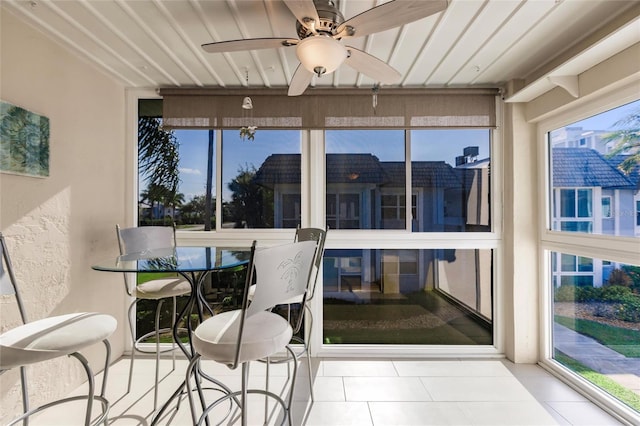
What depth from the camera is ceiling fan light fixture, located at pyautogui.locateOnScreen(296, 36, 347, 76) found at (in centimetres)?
140

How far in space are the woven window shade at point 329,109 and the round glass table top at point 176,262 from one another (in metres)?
1.31

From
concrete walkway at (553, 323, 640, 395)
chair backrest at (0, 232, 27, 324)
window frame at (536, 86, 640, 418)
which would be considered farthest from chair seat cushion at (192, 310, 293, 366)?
concrete walkway at (553, 323, 640, 395)

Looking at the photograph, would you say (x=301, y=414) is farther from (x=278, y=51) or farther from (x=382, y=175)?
(x=278, y=51)

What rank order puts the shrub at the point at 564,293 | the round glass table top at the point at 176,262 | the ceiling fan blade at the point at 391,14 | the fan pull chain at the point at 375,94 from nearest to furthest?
the ceiling fan blade at the point at 391,14 → the round glass table top at the point at 176,262 → the shrub at the point at 564,293 → the fan pull chain at the point at 375,94

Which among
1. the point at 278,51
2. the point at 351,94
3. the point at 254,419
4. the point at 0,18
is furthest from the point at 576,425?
the point at 0,18

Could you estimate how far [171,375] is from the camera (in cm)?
252

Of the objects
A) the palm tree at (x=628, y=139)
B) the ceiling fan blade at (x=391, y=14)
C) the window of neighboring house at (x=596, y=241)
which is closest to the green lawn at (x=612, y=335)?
the window of neighboring house at (x=596, y=241)

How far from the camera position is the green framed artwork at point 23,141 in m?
1.79

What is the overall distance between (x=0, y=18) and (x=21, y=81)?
333 mm

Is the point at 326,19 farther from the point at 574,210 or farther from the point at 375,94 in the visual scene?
the point at 574,210

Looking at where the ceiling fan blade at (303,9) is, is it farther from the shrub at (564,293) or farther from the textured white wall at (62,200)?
the shrub at (564,293)

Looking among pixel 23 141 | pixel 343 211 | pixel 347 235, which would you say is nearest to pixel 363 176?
pixel 343 211

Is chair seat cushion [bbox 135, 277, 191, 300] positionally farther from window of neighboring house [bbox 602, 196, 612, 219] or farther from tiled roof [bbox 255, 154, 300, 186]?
window of neighboring house [bbox 602, 196, 612, 219]

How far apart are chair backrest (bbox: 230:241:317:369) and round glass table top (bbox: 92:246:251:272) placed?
15.8 inches
